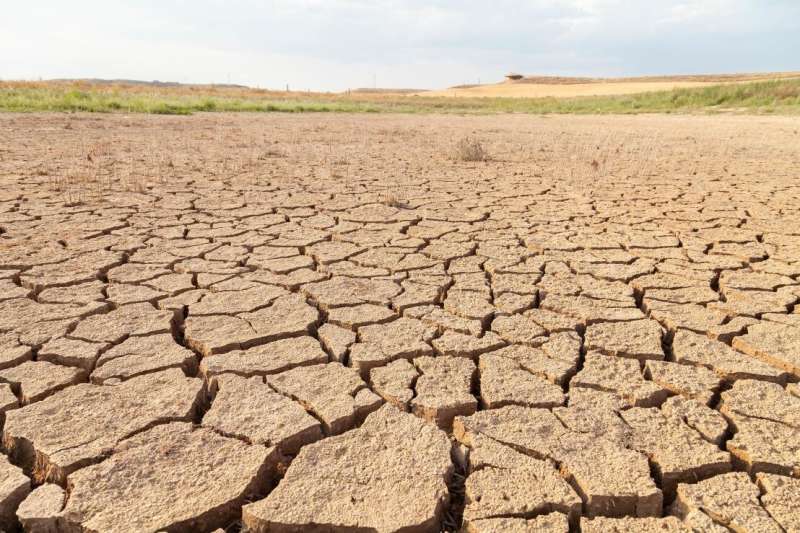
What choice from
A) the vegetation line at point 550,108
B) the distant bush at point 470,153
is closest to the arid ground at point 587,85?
the vegetation line at point 550,108

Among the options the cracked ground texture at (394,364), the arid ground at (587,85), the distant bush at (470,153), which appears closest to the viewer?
the cracked ground texture at (394,364)

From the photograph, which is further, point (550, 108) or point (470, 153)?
point (550, 108)

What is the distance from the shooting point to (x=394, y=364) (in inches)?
78.1

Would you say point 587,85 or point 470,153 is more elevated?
point 587,85

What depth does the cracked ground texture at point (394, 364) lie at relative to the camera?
1.36 metres

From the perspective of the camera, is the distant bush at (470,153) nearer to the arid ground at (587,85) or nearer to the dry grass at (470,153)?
the dry grass at (470,153)

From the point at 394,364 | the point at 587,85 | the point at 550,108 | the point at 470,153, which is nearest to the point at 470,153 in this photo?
the point at 470,153

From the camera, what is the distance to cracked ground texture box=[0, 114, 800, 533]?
1.36 meters

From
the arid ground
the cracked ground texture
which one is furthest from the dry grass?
the arid ground

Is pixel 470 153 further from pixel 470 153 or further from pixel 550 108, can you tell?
pixel 550 108

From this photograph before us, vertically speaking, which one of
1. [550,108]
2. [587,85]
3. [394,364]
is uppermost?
[587,85]

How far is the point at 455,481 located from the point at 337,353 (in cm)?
73

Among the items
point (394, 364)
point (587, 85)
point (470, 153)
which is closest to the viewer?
point (394, 364)

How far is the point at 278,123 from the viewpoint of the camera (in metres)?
11.9
